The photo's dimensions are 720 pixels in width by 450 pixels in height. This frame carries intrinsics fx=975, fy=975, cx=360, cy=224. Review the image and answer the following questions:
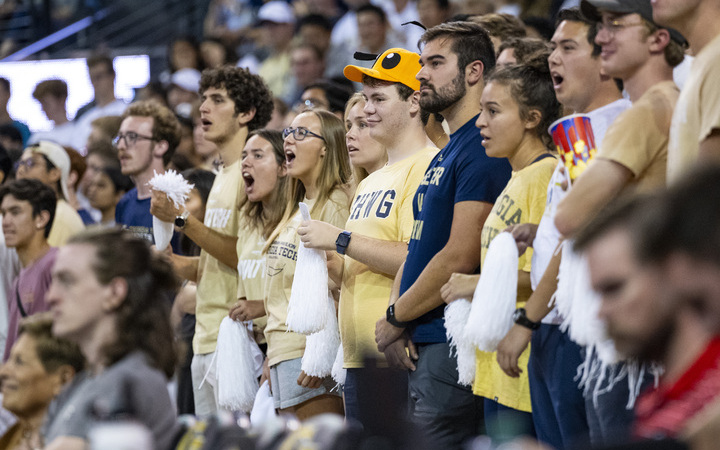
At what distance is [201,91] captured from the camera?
6156 millimetres

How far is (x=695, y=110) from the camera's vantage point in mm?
2842

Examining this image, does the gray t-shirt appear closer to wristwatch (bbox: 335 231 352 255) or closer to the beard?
wristwatch (bbox: 335 231 352 255)

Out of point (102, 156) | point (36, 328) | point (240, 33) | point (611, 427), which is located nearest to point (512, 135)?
point (611, 427)

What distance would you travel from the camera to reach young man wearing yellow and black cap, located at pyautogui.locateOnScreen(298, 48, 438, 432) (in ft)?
13.9

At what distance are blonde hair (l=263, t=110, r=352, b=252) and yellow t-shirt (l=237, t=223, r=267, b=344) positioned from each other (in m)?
0.16

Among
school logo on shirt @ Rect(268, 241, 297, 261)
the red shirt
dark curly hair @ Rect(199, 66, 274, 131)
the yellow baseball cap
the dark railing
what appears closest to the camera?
the red shirt

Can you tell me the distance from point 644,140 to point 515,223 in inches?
28.1

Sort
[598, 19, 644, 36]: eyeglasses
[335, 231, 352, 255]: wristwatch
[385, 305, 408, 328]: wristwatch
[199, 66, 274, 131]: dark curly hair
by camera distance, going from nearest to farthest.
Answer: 1. [598, 19, 644, 36]: eyeglasses
2. [385, 305, 408, 328]: wristwatch
3. [335, 231, 352, 255]: wristwatch
4. [199, 66, 274, 131]: dark curly hair

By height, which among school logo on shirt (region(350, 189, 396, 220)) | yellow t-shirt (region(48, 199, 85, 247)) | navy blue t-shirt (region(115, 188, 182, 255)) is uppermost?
school logo on shirt (region(350, 189, 396, 220))

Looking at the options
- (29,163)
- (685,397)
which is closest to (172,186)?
(29,163)

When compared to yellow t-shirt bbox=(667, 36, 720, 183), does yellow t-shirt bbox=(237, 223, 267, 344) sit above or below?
below

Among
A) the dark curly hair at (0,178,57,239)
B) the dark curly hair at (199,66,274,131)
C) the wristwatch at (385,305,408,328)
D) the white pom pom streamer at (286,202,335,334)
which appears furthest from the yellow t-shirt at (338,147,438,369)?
the dark curly hair at (0,178,57,239)

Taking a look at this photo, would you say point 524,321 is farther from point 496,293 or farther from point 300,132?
point 300,132

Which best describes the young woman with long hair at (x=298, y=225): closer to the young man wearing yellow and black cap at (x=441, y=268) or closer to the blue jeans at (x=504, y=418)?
the young man wearing yellow and black cap at (x=441, y=268)
